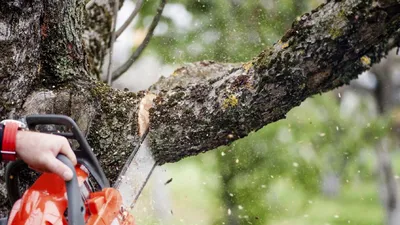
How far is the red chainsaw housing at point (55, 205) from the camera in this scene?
1014mm

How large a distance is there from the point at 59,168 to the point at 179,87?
0.66m

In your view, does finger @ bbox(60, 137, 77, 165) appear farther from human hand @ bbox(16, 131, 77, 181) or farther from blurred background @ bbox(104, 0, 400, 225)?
blurred background @ bbox(104, 0, 400, 225)

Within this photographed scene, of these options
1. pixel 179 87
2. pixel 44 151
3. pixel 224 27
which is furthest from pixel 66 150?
pixel 224 27

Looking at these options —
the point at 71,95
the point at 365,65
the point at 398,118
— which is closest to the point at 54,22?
the point at 71,95

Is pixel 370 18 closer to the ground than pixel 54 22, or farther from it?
farther from it

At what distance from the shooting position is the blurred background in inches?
153

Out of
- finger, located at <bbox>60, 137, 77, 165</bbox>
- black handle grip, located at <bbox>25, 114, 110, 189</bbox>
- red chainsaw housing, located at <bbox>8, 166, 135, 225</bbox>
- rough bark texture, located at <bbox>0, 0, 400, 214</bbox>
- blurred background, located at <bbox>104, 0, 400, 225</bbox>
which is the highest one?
blurred background, located at <bbox>104, 0, 400, 225</bbox>

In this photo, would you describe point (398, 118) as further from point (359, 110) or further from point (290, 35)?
point (290, 35)

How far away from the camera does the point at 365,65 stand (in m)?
1.69

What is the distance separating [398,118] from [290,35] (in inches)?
208

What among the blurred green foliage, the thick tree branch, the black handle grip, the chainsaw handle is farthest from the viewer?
the blurred green foliage

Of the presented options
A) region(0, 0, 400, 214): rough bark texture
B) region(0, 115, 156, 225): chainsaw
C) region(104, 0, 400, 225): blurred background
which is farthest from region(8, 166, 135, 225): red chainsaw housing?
region(104, 0, 400, 225): blurred background

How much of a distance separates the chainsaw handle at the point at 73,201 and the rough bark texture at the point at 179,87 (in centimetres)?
48

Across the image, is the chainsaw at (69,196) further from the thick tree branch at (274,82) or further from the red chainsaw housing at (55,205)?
the thick tree branch at (274,82)
